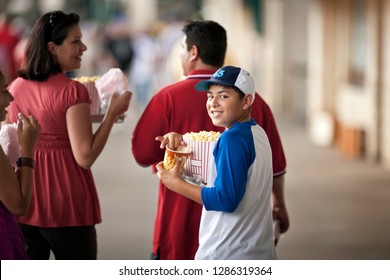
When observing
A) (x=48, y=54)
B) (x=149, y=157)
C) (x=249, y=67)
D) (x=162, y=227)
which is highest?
(x=48, y=54)

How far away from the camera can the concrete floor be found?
8742mm

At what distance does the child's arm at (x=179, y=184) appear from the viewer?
409 centimetres

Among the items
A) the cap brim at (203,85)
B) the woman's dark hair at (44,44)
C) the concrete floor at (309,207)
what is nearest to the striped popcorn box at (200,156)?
the cap brim at (203,85)

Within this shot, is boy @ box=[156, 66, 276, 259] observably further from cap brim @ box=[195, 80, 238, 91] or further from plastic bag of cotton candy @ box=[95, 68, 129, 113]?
plastic bag of cotton candy @ box=[95, 68, 129, 113]

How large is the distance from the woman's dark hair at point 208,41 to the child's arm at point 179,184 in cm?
103

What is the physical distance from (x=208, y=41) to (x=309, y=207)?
6.16 meters

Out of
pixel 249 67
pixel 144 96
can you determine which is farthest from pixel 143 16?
pixel 144 96

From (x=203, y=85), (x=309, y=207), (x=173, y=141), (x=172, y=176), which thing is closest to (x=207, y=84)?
(x=203, y=85)

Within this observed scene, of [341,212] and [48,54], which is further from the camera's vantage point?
[341,212]

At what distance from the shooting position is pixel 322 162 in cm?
1490

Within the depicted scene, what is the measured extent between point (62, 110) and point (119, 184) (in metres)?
8.13

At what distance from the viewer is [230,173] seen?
3961mm

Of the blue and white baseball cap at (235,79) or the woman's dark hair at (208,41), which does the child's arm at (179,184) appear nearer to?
the blue and white baseball cap at (235,79)

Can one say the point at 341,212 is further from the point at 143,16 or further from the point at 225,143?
the point at 143,16
